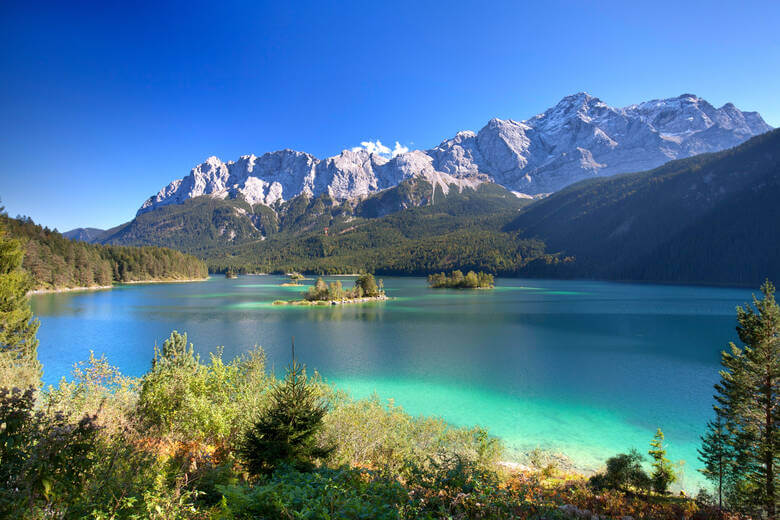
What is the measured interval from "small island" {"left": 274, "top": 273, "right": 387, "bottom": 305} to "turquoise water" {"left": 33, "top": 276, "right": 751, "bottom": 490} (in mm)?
7364

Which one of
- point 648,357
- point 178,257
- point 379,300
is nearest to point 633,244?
point 379,300

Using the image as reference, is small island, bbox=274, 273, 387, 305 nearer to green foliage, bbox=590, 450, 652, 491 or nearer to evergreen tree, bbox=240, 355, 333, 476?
green foliage, bbox=590, 450, 652, 491

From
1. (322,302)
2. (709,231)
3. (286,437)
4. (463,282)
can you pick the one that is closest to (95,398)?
(286,437)

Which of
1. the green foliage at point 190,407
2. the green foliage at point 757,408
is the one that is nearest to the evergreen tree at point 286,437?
the green foliage at point 190,407

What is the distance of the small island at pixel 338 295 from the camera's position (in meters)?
85.9

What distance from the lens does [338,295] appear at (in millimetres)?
90625

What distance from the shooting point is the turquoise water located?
24172 millimetres

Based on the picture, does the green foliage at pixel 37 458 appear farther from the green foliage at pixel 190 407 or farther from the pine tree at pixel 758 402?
the pine tree at pixel 758 402

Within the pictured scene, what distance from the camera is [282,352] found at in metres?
40.1

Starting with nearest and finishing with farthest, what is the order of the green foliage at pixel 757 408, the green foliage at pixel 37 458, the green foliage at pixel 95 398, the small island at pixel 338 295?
1. the green foliage at pixel 37 458
2. the green foliage at pixel 95 398
3. the green foliage at pixel 757 408
4. the small island at pixel 338 295

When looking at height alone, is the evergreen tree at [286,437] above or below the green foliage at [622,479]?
above

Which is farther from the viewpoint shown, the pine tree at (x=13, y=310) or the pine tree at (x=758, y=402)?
the pine tree at (x=13, y=310)

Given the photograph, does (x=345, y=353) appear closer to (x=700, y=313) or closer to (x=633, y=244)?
(x=700, y=313)

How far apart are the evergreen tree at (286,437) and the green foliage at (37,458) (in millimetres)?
5161
